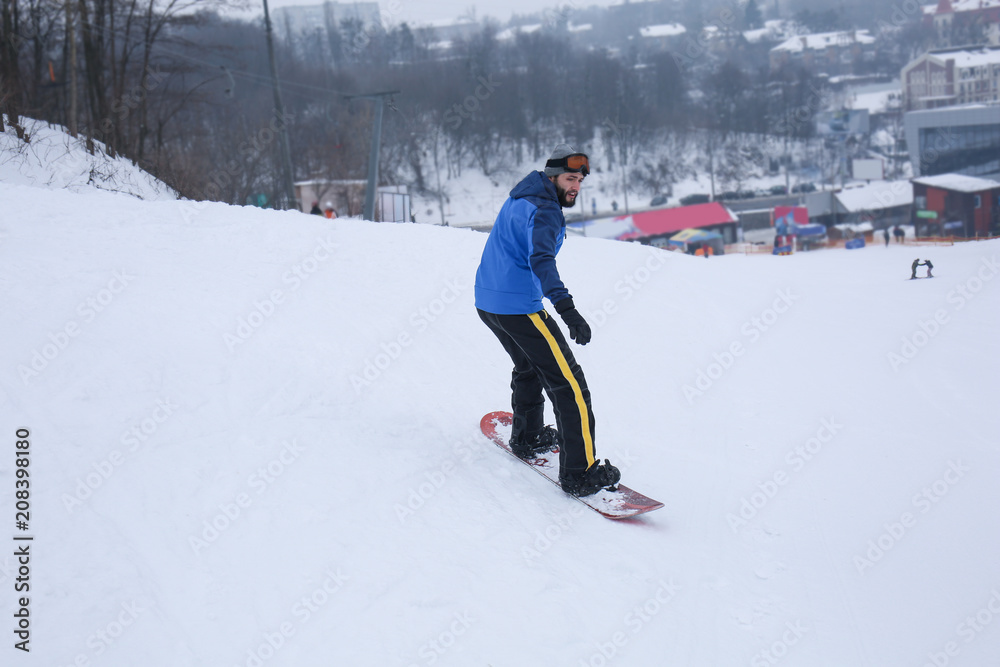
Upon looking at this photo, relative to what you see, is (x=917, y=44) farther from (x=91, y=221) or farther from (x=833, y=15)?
(x=91, y=221)

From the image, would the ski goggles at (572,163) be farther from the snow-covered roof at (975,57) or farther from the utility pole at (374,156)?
the snow-covered roof at (975,57)

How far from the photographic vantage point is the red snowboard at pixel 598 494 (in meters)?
3.25

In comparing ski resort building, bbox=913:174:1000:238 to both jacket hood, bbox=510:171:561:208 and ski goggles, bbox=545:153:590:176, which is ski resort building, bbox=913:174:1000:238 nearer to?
ski goggles, bbox=545:153:590:176

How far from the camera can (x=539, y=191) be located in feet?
11.1

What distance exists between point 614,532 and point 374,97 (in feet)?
53.9

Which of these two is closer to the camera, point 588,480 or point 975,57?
point 588,480

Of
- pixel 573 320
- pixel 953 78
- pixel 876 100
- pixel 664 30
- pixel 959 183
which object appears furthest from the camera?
pixel 664 30

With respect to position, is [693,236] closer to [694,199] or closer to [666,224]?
[666,224]

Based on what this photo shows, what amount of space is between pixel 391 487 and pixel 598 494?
106 centimetres

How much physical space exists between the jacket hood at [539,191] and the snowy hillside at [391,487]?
1.38m

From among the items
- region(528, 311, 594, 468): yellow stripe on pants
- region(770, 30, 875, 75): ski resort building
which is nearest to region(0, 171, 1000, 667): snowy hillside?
region(528, 311, 594, 468): yellow stripe on pants

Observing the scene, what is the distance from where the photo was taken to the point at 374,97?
57.3ft

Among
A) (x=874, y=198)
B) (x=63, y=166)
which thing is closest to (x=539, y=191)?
(x=63, y=166)

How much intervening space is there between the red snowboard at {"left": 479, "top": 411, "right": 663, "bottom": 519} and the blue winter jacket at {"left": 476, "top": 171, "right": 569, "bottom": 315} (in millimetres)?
821
